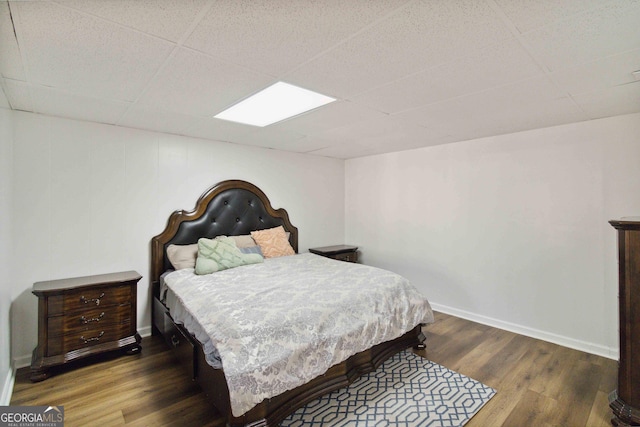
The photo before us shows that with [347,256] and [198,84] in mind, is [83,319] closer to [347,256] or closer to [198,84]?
[198,84]

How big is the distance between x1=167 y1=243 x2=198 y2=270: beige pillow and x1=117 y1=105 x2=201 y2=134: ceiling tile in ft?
4.23

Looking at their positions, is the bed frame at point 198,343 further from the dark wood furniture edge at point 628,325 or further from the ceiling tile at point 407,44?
the ceiling tile at point 407,44

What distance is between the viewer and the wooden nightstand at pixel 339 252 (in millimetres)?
4367

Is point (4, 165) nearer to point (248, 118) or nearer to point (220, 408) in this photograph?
point (248, 118)

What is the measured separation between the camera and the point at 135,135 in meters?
3.12

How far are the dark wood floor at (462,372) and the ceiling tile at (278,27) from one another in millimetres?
2240

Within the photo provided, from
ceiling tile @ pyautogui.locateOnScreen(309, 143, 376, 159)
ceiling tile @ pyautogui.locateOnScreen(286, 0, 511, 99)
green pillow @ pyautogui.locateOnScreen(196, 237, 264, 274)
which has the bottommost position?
green pillow @ pyautogui.locateOnScreen(196, 237, 264, 274)

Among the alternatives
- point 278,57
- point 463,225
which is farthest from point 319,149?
point 278,57

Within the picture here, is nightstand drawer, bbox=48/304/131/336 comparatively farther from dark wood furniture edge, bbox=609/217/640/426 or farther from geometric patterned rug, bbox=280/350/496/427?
dark wood furniture edge, bbox=609/217/640/426

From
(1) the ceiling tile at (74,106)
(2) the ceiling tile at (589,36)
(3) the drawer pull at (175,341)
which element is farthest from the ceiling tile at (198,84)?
(3) the drawer pull at (175,341)

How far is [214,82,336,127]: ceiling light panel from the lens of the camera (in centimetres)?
222

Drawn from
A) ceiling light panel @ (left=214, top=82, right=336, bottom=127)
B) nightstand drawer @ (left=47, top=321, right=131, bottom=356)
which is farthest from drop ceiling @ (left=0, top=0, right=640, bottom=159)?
nightstand drawer @ (left=47, top=321, right=131, bottom=356)

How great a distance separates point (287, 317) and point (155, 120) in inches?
89.7

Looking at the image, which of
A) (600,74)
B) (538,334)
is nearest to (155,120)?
(600,74)
